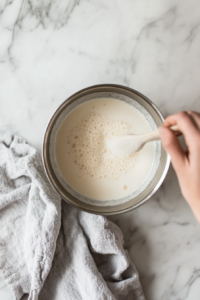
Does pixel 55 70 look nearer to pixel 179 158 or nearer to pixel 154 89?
pixel 154 89

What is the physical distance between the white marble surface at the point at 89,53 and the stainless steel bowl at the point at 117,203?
0.09 m

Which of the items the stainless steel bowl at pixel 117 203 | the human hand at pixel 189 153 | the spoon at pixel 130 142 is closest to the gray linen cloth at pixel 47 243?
the stainless steel bowl at pixel 117 203

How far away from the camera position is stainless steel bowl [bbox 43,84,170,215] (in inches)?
33.9

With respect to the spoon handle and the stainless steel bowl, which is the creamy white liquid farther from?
the spoon handle

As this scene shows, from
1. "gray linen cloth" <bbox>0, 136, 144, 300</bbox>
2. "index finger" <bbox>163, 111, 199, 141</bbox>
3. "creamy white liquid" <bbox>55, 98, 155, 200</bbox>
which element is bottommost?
"gray linen cloth" <bbox>0, 136, 144, 300</bbox>

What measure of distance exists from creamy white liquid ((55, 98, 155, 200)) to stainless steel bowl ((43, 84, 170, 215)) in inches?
1.5

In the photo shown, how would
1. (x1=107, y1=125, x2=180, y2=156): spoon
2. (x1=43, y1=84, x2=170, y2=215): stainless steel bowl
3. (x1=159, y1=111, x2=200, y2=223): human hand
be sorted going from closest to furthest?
(x1=159, y1=111, x2=200, y2=223): human hand, (x1=107, y1=125, x2=180, y2=156): spoon, (x1=43, y1=84, x2=170, y2=215): stainless steel bowl

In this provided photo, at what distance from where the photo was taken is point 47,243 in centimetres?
89

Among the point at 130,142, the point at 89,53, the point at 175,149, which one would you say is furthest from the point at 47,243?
the point at 89,53

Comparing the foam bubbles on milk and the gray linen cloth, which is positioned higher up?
the foam bubbles on milk

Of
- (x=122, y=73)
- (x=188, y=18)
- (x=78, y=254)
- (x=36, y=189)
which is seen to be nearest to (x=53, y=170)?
(x=36, y=189)

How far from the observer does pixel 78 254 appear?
922mm

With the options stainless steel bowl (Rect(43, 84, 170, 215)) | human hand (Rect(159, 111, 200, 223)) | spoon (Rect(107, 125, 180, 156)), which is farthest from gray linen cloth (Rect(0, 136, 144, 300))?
human hand (Rect(159, 111, 200, 223))

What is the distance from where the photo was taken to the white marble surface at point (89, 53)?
96cm
